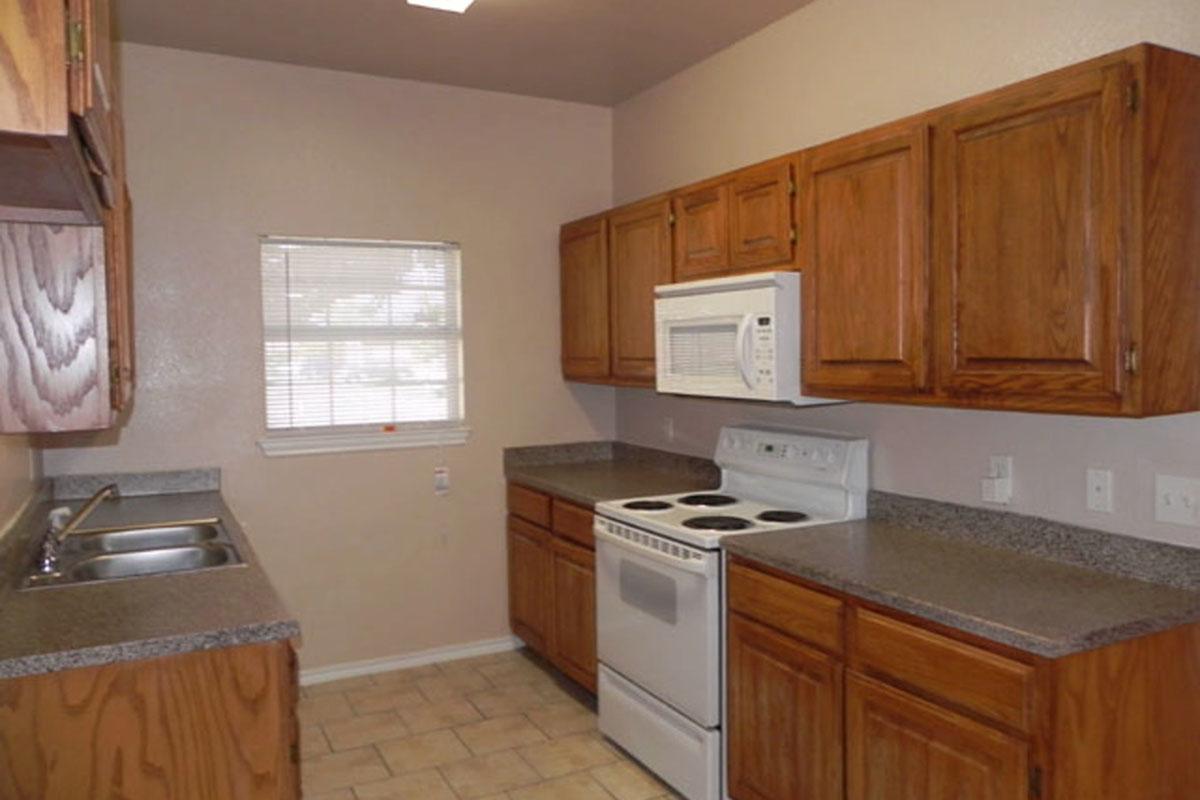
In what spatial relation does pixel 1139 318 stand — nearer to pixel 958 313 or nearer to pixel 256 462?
pixel 958 313

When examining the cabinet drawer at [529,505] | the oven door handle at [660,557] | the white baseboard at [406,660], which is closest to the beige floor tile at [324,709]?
the white baseboard at [406,660]

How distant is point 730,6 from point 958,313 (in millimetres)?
1582

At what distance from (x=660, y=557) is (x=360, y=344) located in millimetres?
1899

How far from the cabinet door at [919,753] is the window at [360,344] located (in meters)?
2.49

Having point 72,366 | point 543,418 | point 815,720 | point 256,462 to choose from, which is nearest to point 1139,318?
point 815,720

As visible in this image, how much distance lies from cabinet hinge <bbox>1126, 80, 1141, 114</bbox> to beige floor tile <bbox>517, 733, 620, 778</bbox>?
259cm

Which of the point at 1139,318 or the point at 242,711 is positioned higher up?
the point at 1139,318

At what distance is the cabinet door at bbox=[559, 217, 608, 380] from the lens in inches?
156

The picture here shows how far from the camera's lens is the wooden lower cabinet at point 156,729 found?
1783 mm

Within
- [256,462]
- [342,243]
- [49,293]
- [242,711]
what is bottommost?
[242,711]

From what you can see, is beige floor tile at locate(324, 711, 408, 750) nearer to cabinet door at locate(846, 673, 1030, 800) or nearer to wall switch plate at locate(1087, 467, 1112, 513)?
cabinet door at locate(846, 673, 1030, 800)

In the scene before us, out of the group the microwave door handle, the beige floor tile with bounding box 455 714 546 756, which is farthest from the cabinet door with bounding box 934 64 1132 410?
the beige floor tile with bounding box 455 714 546 756

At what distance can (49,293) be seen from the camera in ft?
6.01

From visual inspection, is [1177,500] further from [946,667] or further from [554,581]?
[554,581]
